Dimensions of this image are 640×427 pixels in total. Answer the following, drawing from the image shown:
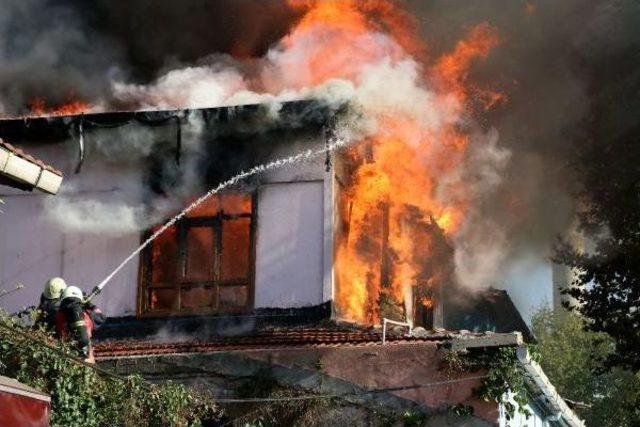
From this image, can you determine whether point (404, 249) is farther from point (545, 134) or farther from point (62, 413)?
point (62, 413)

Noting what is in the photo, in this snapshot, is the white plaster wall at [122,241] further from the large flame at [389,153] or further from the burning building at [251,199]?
the large flame at [389,153]

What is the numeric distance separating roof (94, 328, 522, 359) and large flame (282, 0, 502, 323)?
2156 millimetres

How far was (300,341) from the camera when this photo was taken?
1123cm

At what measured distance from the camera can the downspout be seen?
988cm

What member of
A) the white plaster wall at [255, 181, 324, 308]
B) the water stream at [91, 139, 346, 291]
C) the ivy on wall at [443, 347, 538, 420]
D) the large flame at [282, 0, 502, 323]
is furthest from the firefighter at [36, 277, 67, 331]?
the ivy on wall at [443, 347, 538, 420]

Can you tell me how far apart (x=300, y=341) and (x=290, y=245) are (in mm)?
2941

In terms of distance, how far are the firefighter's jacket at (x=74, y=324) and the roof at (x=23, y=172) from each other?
1982 millimetres

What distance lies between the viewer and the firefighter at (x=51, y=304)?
1055 cm

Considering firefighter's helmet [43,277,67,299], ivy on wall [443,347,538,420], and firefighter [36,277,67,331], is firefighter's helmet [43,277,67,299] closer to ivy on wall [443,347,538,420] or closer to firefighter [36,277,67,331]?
firefighter [36,277,67,331]

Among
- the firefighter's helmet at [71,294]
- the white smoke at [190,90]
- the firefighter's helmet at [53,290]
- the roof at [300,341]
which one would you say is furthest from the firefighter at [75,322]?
the white smoke at [190,90]

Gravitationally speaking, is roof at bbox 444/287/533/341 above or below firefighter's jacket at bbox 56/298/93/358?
above

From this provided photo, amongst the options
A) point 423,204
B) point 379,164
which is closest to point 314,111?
point 379,164

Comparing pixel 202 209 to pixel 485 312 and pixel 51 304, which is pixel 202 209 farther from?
pixel 485 312

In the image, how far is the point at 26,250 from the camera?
48.9 ft
